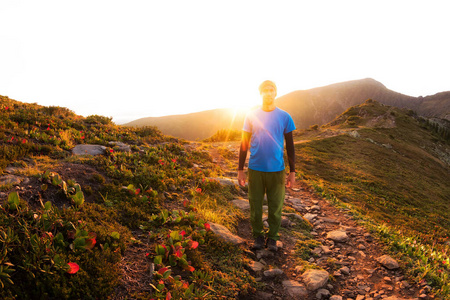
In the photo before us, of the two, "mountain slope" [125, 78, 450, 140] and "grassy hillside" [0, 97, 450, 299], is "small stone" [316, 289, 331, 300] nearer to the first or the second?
"grassy hillside" [0, 97, 450, 299]

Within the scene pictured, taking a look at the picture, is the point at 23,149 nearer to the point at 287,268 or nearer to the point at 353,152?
the point at 287,268

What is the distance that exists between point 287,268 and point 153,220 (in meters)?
2.88

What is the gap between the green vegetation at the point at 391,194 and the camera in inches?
201

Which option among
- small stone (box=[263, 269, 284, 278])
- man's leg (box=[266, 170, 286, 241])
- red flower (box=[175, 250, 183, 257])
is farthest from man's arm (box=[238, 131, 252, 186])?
red flower (box=[175, 250, 183, 257])

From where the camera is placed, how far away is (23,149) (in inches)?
231

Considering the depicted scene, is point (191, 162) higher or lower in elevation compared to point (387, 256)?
higher

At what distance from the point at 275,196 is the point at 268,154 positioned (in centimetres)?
91

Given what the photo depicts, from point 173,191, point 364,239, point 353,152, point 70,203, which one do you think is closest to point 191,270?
point 70,203

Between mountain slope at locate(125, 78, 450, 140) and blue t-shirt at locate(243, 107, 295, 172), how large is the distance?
124 metres

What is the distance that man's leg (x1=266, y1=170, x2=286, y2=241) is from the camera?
15.8 feet

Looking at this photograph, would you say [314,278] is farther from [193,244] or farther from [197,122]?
[197,122]

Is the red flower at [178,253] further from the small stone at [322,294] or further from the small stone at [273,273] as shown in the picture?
the small stone at [322,294]

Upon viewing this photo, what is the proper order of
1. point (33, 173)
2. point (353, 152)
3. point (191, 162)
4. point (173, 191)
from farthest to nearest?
1. point (353, 152)
2. point (191, 162)
3. point (173, 191)
4. point (33, 173)

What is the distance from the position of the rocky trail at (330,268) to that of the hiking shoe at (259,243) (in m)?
0.09
